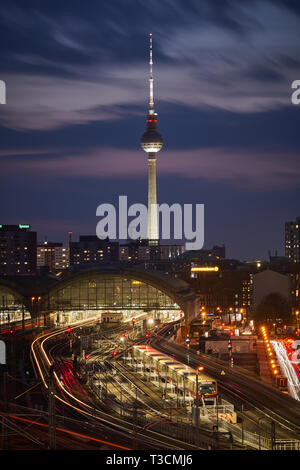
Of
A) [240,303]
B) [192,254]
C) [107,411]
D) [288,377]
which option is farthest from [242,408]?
[192,254]

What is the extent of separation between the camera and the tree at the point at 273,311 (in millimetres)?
57750

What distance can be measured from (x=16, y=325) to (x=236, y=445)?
29.6 m

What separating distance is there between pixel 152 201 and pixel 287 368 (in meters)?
106

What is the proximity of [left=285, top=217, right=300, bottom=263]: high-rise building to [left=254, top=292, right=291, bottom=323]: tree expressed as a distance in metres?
59.9

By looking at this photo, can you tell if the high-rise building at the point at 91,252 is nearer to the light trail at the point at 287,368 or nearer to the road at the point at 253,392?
the light trail at the point at 287,368

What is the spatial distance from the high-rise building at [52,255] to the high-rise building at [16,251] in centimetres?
3320

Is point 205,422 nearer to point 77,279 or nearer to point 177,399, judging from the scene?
point 177,399

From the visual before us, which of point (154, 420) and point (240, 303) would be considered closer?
point (154, 420)

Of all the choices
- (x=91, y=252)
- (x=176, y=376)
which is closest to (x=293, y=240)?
(x=91, y=252)

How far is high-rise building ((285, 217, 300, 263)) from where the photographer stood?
402 feet

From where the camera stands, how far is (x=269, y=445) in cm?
1877

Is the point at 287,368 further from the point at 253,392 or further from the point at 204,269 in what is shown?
the point at 204,269

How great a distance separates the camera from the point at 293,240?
12481 centimetres

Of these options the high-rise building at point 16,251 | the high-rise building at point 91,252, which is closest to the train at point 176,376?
the high-rise building at point 16,251
